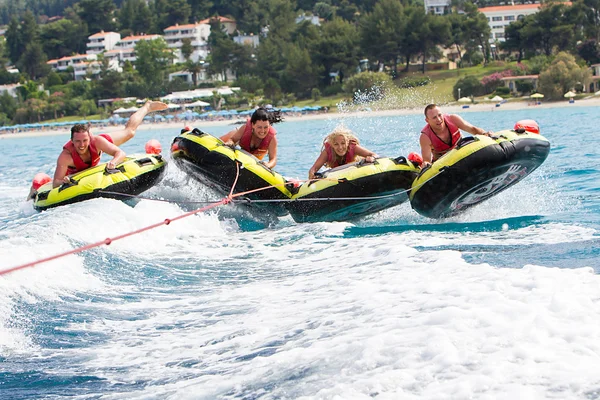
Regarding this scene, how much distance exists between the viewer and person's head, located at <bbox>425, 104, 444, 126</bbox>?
318 inches

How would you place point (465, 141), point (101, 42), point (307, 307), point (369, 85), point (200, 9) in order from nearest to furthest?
1. point (307, 307)
2. point (465, 141)
3. point (369, 85)
4. point (101, 42)
5. point (200, 9)

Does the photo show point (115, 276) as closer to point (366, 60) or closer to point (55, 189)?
point (55, 189)

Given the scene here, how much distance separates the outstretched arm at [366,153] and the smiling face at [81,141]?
9.46 feet

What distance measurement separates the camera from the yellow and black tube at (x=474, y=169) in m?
7.59

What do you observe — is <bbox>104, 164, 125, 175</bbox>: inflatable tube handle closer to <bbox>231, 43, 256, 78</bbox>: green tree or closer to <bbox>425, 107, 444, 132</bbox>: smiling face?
<bbox>425, 107, 444, 132</bbox>: smiling face

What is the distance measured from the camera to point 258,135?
354 inches

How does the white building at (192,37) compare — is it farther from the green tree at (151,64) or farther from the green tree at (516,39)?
the green tree at (516,39)

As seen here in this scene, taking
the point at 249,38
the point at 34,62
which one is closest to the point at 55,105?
the point at 34,62

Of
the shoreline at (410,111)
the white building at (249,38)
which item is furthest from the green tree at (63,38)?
the shoreline at (410,111)

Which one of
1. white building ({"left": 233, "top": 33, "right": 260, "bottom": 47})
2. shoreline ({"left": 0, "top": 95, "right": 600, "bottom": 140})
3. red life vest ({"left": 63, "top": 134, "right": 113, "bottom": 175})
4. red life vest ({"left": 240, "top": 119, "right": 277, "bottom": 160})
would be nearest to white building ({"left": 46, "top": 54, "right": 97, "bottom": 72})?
white building ({"left": 233, "top": 33, "right": 260, "bottom": 47})

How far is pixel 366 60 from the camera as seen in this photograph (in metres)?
62.8

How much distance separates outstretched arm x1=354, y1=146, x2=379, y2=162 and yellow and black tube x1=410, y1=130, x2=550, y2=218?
0.57 m

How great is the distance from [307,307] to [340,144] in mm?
3727

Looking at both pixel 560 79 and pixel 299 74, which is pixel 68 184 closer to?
pixel 560 79
